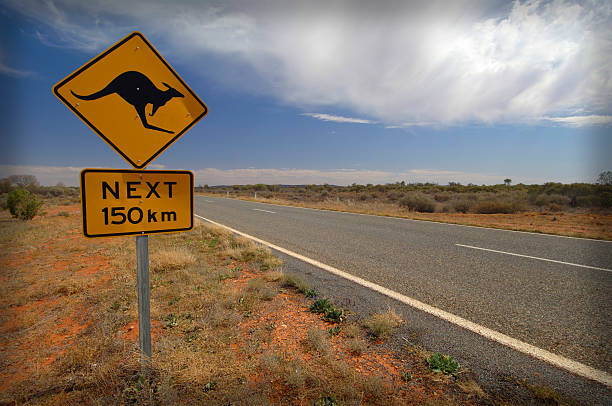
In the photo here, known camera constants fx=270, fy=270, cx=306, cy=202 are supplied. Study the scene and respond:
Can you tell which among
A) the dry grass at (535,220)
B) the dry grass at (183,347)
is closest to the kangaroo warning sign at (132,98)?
the dry grass at (183,347)

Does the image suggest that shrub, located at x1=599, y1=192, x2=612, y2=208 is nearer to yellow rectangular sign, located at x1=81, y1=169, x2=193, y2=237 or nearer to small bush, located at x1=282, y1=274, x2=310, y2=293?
small bush, located at x1=282, y1=274, x2=310, y2=293

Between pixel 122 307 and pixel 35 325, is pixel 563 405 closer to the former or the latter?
pixel 122 307

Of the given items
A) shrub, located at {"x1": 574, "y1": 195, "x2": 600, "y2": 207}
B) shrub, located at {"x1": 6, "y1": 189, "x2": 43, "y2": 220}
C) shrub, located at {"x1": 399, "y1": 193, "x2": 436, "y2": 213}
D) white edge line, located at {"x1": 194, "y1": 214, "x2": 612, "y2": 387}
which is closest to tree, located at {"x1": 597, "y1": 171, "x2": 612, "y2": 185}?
shrub, located at {"x1": 574, "y1": 195, "x2": 600, "y2": 207}

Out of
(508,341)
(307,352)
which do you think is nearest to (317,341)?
(307,352)

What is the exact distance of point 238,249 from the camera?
592 centimetres

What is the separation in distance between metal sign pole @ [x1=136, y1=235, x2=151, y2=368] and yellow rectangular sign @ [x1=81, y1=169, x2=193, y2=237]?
11 cm

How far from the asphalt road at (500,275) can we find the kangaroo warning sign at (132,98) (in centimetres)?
338

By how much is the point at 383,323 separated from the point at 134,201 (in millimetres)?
2445

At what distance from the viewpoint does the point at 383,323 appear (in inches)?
106

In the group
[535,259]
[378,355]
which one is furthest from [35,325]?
[535,259]

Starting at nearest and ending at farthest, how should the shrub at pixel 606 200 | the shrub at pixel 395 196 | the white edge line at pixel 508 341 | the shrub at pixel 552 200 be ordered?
the white edge line at pixel 508 341 < the shrub at pixel 606 200 < the shrub at pixel 552 200 < the shrub at pixel 395 196

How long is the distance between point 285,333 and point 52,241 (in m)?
8.95

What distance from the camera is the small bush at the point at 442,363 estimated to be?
82.6 inches

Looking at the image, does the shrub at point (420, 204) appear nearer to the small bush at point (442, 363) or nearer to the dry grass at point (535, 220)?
the dry grass at point (535, 220)
